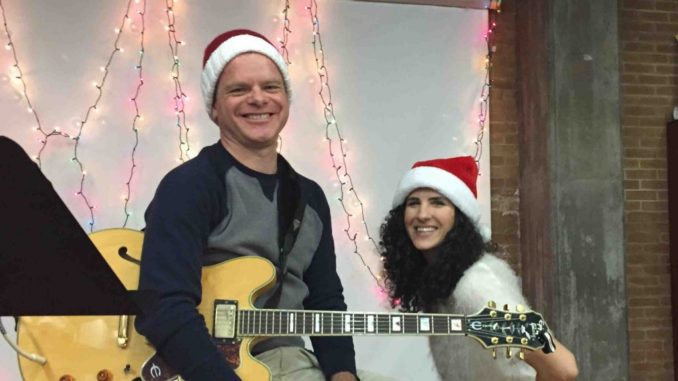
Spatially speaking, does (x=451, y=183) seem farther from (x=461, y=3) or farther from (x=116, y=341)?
(x=461, y=3)

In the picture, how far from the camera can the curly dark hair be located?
194 cm

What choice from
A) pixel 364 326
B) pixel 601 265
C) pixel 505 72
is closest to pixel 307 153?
pixel 505 72

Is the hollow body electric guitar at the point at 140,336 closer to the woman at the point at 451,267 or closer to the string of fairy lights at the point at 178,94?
the woman at the point at 451,267

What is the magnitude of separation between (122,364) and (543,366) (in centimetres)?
112

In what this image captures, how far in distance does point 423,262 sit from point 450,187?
278mm

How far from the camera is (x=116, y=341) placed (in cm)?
155

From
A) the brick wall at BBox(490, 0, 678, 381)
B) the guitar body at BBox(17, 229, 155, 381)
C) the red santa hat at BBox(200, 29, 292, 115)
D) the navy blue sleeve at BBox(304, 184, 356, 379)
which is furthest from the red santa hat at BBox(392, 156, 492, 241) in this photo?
the brick wall at BBox(490, 0, 678, 381)

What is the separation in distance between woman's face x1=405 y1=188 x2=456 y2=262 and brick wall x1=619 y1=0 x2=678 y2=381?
241cm

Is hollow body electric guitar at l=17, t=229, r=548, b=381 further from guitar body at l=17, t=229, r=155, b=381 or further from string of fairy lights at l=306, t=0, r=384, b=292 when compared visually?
string of fairy lights at l=306, t=0, r=384, b=292

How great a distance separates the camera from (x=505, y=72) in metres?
4.02

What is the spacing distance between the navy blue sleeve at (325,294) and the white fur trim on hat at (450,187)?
0.36 metres

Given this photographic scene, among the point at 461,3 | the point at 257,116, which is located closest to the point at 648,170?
the point at 461,3

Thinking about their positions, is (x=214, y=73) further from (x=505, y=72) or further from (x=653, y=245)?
(x=653, y=245)

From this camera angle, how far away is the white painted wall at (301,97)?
343 centimetres
